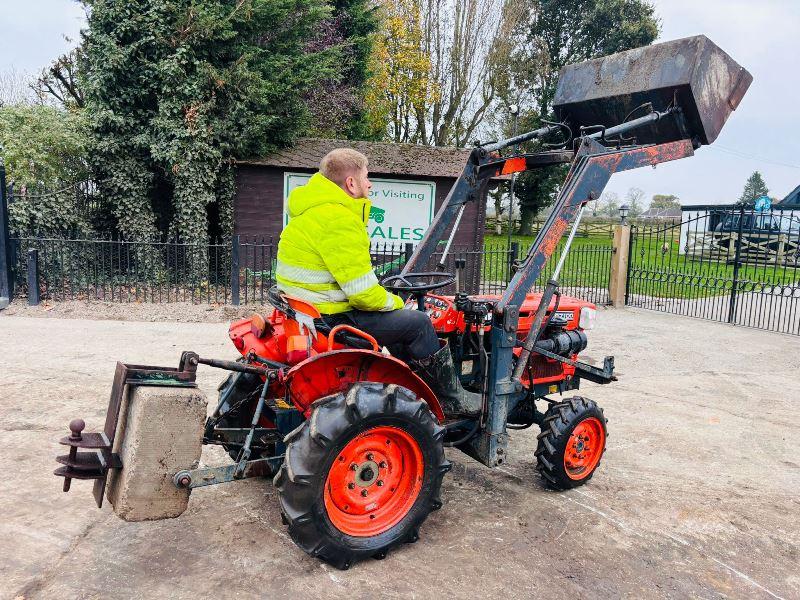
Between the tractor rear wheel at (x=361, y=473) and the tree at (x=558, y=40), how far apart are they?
84.9 ft

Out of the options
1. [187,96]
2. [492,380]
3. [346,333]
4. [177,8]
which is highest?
[177,8]

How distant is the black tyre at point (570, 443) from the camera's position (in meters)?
3.98

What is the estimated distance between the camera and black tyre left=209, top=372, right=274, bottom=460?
3881 millimetres

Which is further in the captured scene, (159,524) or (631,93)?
(631,93)

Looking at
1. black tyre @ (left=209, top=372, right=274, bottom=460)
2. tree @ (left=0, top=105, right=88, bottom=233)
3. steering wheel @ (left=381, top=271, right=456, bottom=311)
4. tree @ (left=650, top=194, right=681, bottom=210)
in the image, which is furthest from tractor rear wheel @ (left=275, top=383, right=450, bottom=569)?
tree @ (left=650, top=194, right=681, bottom=210)

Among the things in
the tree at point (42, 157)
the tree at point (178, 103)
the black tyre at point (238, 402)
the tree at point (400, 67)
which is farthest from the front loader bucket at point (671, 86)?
the tree at point (400, 67)

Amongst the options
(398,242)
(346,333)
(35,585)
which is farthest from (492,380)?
(398,242)

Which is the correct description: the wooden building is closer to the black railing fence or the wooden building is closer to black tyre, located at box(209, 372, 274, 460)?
the black railing fence

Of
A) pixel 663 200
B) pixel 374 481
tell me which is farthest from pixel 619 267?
pixel 663 200

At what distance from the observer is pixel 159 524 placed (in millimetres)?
3523

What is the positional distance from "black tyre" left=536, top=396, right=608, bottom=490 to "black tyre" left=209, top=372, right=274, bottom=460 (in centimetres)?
174

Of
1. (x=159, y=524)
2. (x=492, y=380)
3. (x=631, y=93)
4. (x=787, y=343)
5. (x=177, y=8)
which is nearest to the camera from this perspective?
(x=159, y=524)

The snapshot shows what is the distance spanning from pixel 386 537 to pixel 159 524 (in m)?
1.32

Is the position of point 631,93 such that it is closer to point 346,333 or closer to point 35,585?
point 346,333
